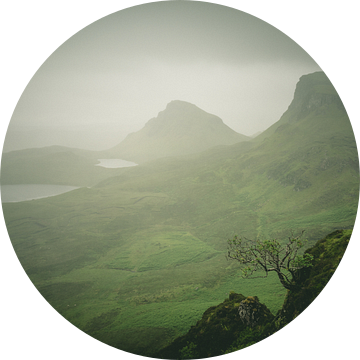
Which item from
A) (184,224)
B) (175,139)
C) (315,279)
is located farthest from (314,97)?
(315,279)

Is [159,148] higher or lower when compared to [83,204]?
higher

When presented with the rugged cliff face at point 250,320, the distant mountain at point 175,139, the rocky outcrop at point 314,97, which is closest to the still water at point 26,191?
the distant mountain at point 175,139

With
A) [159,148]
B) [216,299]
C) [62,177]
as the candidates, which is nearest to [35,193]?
[62,177]

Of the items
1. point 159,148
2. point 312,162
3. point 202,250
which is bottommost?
point 202,250

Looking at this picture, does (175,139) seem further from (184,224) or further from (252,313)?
(252,313)

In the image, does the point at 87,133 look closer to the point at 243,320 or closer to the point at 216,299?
the point at 216,299

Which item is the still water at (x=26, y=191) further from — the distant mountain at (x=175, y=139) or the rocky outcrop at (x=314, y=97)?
the rocky outcrop at (x=314, y=97)
